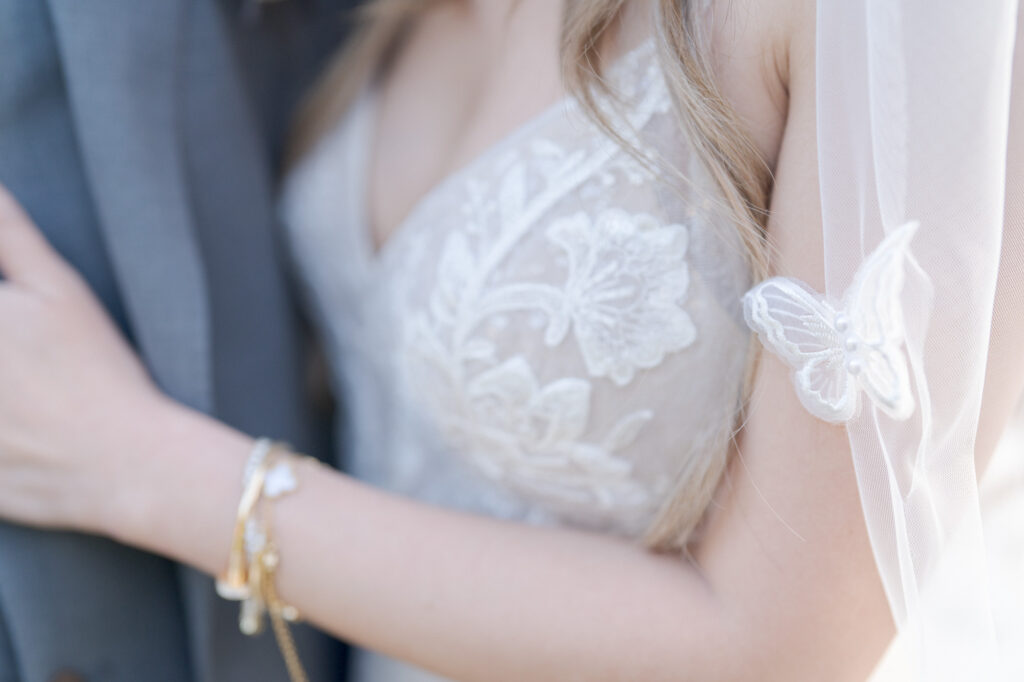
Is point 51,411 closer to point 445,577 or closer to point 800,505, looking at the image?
point 445,577

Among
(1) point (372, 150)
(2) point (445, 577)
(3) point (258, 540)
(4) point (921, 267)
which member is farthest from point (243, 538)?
(4) point (921, 267)

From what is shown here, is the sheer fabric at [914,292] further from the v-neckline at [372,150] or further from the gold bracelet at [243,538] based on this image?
the gold bracelet at [243,538]

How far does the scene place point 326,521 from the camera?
2.23ft

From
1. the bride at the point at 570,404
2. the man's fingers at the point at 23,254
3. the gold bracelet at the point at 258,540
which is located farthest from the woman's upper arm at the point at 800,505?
the man's fingers at the point at 23,254

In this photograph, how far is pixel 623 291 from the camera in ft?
1.95

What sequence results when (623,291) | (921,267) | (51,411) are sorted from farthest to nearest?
(51,411) < (623,291) < (921,267)

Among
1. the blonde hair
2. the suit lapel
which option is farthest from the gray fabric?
the blonde hair

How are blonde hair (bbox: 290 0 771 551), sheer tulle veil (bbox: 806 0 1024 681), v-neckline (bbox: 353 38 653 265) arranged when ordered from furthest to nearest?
v-neckline (bbox: 353 38 653 265) < blonde hair (bbox: 290 0 771 551) < sheer tulle veil (bbox: 806 0 1024 681)

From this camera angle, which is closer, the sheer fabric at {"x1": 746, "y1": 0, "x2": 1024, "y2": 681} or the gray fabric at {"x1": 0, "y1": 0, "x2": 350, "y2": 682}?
the sheer fabric at {"x1": 746, "y1": 0, "x2": 1024, "y2": 681}

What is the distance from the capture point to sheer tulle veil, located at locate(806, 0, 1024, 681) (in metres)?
0.41

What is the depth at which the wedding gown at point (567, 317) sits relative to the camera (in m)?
0.57

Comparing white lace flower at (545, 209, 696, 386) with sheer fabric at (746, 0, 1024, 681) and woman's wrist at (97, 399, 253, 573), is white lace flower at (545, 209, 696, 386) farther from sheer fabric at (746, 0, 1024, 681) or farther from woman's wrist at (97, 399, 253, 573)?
woman's wrist at (97, 399, 253, 573)

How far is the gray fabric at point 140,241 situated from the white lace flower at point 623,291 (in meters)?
0.39

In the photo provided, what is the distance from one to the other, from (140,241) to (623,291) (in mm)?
469
